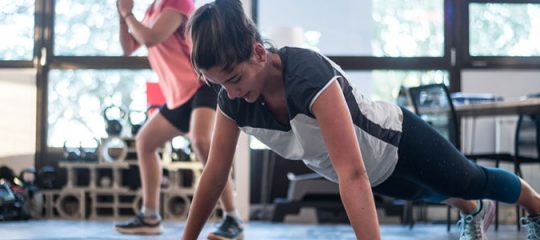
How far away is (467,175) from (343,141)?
0.66 m

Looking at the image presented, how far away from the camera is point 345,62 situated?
565 cm

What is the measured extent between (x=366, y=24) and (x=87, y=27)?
7.54 ft

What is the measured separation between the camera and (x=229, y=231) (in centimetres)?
303

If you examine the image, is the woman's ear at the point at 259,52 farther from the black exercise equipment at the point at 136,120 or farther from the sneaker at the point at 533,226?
the black exercise equipment at the point at 136,120

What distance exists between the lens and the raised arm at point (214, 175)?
67.2 inches

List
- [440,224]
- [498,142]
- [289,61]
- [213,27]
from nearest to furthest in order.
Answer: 1. [213,27]
2. [289,61]
3. [440,224]
4. [498,142]

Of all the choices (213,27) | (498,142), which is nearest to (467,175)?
(213,27)

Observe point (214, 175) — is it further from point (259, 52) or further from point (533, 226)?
point (533, 226)

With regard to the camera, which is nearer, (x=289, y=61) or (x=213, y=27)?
(x=213, y=27)

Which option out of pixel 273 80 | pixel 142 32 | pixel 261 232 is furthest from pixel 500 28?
pixel 273 80

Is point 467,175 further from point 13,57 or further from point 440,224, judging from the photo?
point 13,57

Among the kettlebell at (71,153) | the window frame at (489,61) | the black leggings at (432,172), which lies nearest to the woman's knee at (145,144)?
the black leggings at (432,172)

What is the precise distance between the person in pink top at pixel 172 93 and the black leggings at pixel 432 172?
A: 1.11 meters

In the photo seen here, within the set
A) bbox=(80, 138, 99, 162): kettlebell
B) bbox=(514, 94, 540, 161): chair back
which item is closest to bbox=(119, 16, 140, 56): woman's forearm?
bbox=(80, 138, 99, 162): kettlebell
